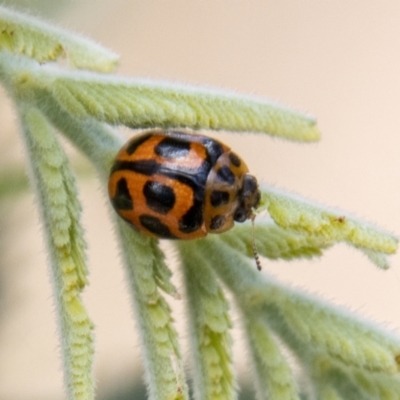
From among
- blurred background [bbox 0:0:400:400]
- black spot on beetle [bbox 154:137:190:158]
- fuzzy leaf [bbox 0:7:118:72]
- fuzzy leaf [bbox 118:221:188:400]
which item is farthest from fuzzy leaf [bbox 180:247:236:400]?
blurred background [bbox 0:0:400:400]

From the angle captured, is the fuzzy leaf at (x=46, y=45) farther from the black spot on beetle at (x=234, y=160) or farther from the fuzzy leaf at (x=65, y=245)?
the black spot on beetle at (x=234, y=160)

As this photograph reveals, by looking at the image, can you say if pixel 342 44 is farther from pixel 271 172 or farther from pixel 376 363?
pixel 376 363

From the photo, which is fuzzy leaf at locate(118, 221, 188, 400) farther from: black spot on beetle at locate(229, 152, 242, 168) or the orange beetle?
black spot on beetle at locate(229, 152, 242, 168)

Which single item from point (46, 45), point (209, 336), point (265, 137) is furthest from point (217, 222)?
point (265, 137)

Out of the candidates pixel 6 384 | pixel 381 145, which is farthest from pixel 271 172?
pixel 6 384

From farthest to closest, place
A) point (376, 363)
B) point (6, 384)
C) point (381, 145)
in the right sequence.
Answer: point (381, 145) < point (6, 384) < point (376, 363)
